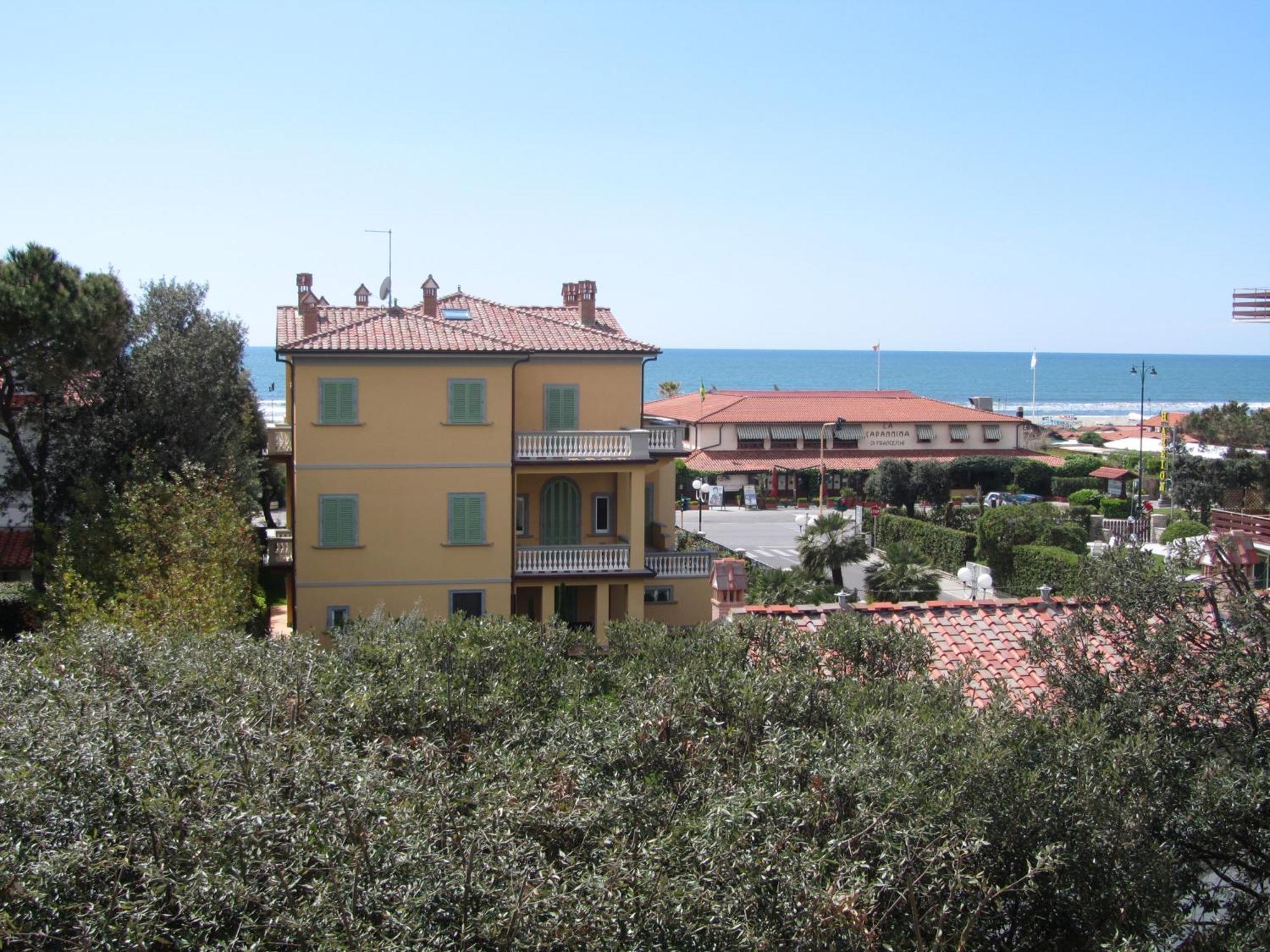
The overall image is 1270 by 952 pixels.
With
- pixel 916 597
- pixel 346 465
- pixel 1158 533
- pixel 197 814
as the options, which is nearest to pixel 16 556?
pixel 346 465

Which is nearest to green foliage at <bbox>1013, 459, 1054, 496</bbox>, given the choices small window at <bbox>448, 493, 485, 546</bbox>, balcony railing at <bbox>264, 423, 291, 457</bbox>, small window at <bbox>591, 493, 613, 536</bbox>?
small window at <bbox>591, 493, 613, 536</bbox>

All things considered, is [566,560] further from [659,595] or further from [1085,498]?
[1085,498]

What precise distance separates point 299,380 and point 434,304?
4689mm

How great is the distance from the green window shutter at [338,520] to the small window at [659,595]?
6905mm

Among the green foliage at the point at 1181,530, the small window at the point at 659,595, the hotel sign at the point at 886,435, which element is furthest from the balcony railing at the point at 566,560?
the hotel sign at the point at 886,435

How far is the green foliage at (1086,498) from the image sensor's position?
57000 millimetres

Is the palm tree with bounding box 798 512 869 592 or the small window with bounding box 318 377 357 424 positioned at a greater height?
the small window with bounding box 318 377 357 424

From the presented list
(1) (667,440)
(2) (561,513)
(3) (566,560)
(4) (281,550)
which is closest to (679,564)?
(3) (566,560)

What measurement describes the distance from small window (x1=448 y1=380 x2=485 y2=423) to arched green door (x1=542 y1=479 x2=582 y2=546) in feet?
9.44

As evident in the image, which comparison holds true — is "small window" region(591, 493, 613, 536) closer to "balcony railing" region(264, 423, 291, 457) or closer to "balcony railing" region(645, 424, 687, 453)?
"balcony railing" region(645, 424, 687, 453)

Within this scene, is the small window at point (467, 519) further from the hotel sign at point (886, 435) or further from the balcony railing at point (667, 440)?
the hotel sign at point (886, 435)

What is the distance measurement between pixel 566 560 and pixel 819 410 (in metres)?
46.3

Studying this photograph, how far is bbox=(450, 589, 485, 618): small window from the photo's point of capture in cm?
2659

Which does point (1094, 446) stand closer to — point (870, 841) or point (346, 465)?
point (346, 465)
